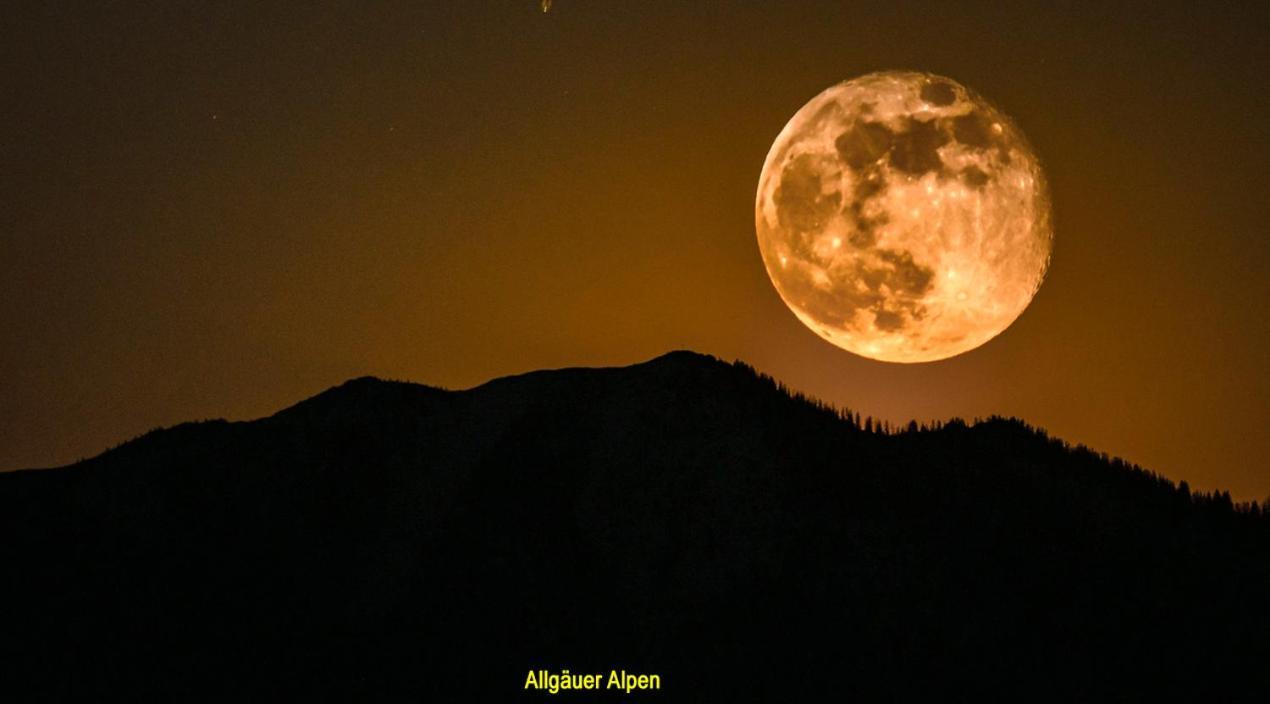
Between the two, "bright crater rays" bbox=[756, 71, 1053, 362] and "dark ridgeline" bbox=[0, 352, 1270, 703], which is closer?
"dark ridgeline" bbox=[0, 352, 1270, 703]

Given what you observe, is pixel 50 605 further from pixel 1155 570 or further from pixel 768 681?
pixel 1155 570

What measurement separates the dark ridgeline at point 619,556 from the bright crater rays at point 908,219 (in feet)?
26.3

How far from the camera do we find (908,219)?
38062 mm

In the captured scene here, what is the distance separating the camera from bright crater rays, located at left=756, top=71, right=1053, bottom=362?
38.2 meters

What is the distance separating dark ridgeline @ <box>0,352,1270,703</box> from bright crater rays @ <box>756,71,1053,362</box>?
800 cm

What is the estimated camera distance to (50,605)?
4366 centimetres

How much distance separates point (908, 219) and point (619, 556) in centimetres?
1628

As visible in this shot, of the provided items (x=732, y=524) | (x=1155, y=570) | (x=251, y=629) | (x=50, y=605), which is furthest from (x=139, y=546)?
(x=1155, y=570)

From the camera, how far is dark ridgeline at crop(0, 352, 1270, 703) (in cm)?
3653

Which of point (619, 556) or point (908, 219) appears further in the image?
point (619, 556)

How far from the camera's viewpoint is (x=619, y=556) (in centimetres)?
4250

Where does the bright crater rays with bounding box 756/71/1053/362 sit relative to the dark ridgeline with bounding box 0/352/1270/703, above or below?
above

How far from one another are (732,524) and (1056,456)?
17.6m

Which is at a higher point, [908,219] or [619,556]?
[908,219]
